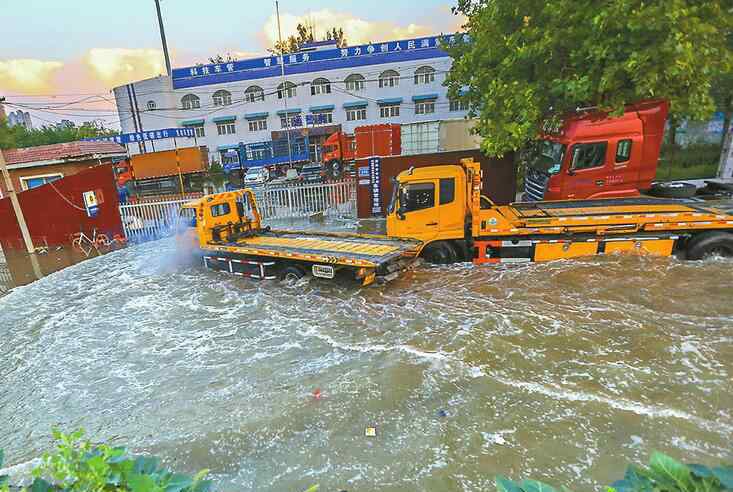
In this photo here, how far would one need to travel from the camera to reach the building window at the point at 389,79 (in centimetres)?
3347

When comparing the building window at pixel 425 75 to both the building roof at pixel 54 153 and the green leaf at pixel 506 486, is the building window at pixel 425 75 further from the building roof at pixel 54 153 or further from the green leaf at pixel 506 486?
the green leaf at pixel 506 486

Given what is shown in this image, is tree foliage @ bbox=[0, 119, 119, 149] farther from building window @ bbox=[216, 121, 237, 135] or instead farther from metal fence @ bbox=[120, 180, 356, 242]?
metal fence @ bbox=[120, 180, 356, 242]

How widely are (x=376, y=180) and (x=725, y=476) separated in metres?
13.7

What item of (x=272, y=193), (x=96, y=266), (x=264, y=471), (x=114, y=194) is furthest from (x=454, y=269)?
(x=114, y=194)

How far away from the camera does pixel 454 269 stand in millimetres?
9109

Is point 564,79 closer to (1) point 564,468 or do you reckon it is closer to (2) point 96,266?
(1) point 564,468

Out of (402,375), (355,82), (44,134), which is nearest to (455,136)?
(355,82)

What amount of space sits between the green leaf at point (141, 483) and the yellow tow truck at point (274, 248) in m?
6.29

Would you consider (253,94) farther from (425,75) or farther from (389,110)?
(425,75)

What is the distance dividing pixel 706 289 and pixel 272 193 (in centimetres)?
1315

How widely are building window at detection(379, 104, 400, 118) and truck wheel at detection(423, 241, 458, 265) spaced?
89.7 feet

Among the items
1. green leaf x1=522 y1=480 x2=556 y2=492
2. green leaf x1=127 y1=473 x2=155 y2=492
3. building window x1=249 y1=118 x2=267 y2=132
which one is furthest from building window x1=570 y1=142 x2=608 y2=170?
building window x1=249 y1=118 x2=267 y2=132

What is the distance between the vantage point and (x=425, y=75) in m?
33.3

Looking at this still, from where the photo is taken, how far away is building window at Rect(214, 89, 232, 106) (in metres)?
34.5
